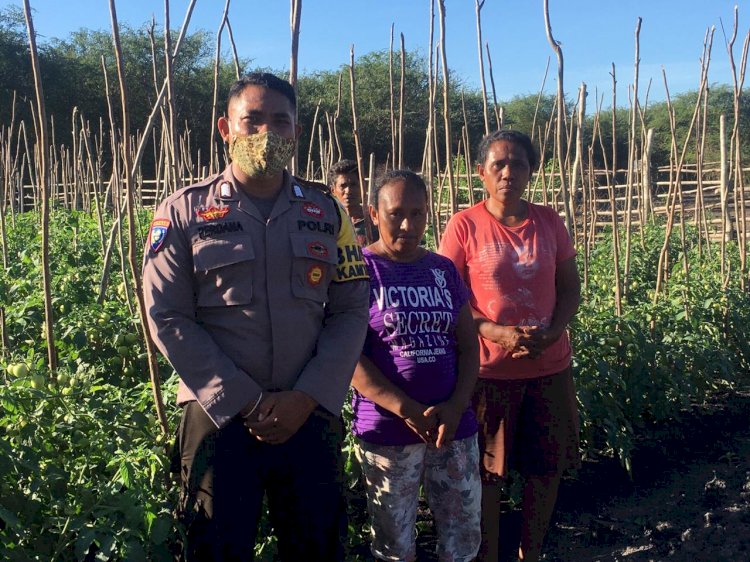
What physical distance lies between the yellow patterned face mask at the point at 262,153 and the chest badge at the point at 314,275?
22 centimetres

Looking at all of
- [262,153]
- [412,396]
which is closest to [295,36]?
[262,153]

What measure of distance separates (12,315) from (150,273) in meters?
2.05

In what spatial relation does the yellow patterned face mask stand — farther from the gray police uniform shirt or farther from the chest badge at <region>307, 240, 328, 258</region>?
the chest badge at <region>307, 240, 328, 258</region>

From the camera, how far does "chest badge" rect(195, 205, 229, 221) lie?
1571 mm

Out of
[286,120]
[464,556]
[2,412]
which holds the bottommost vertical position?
[464,556]

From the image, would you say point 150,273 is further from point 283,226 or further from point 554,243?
point 554,243

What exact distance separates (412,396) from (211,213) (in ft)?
2.32

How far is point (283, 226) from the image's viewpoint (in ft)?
5.30

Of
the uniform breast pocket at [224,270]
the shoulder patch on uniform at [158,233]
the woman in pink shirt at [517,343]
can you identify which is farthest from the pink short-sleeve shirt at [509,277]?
the shoulder patch on uniform at [158,233]

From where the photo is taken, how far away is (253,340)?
157 centimetres

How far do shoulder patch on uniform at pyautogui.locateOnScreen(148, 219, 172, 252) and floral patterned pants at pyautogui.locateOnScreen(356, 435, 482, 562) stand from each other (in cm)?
76

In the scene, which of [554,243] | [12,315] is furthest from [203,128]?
[554,243]

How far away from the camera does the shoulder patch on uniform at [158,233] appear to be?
5.07 feet

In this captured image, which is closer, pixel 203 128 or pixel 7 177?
pixel 7 177
